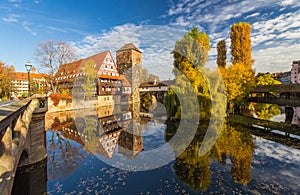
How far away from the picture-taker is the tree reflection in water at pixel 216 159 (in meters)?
7.80

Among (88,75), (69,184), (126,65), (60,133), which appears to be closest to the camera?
(69,184)

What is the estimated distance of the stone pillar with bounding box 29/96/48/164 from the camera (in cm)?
921


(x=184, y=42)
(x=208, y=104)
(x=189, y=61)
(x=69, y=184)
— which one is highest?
(x=184, y=42)

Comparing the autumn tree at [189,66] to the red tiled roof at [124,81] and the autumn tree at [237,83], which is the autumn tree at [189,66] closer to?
the autumn tree at [237,83]

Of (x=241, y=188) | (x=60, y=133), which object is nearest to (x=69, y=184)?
(x=241, y=188)

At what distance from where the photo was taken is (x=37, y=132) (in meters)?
9.51

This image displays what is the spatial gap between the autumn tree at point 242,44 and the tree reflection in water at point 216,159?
2298 centimetres

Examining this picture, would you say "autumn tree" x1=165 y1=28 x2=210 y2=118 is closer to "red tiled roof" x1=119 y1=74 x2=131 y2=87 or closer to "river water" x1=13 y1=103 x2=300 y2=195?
"river water" x1=13 y1=103 x2=300 y2=195

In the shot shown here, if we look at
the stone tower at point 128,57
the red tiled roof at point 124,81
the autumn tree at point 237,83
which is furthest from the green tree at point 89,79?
the autumn tree at point 237,83

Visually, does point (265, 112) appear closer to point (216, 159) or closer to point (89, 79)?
point (216, 159)

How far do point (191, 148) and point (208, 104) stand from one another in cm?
1001

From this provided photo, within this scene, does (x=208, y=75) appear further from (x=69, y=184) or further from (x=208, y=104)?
(x=69, y=184)

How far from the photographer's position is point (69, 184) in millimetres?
7664

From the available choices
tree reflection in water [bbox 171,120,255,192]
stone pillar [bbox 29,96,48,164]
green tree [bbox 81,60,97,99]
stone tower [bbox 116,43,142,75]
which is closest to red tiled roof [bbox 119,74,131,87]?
stone tower [bbox 116,43,142,75]
